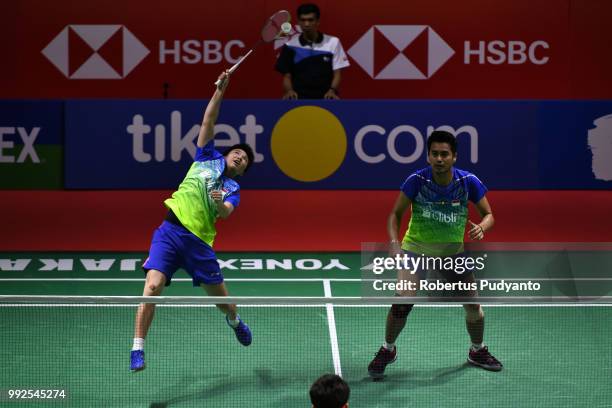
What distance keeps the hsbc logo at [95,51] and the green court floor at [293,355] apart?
16.7 feet

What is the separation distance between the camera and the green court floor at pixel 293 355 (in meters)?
7.02

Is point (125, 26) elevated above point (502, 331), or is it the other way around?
point (125, 26)

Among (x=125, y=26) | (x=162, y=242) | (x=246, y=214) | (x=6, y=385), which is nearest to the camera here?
(x=6, y=385)

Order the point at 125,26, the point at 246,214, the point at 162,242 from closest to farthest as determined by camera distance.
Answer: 1. the point at 162,242
2. the point at 246,214
3. the point at 125,26

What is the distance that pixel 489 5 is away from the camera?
14570mm

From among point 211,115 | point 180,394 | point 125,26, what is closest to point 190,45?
point 125,26

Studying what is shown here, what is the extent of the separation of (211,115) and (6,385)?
89.1 inches

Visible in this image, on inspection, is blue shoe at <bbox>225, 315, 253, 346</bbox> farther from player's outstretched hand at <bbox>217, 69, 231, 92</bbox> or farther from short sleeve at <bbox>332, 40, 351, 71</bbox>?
short sleeve at <bbox>332, 40, 351, 71</bbox>

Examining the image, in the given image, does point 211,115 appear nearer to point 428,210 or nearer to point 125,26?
point 428,210

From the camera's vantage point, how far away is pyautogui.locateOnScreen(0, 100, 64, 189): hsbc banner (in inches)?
463

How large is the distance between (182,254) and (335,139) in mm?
4373

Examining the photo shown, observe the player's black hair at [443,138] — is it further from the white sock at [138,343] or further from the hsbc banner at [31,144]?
the hsbc banner at [31,144]

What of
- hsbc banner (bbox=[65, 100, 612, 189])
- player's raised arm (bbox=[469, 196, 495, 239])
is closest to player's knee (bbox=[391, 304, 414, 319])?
player's raised arm (bbox=[469, 196, 495, 239])

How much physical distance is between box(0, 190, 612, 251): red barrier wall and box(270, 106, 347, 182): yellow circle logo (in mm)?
254
